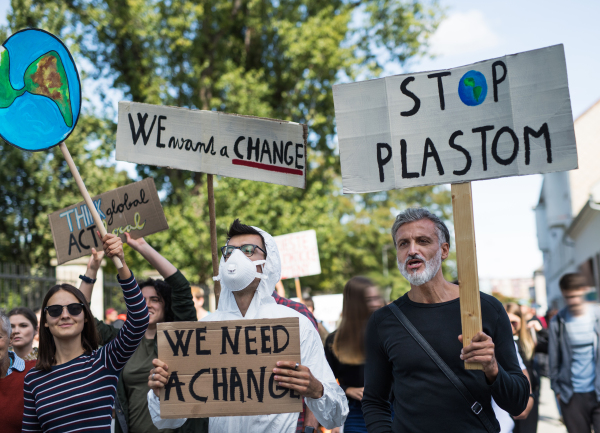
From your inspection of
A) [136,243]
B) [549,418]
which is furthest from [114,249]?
[549,418]

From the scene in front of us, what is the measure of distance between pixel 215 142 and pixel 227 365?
2.01 meters

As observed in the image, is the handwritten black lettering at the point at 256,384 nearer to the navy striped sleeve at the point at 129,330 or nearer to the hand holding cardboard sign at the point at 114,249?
the navy striped sleeve at the point at 129,330

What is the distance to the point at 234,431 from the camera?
309 centimetres

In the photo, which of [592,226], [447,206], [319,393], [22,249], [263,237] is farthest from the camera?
[447,206]

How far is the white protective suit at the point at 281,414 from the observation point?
3.01 meters

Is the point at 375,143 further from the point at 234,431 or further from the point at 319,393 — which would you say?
the point at 234,431

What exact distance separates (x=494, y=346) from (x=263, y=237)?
4.48 ft

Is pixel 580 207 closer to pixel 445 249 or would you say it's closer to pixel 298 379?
pixel 445 249

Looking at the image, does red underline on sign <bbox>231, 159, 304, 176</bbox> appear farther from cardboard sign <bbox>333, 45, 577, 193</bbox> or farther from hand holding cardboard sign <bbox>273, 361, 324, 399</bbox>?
hand holding cardboard sign <bbox>273, 361, 324, 399</bbox>

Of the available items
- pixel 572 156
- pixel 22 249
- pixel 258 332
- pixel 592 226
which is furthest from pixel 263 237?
pixel 592 226

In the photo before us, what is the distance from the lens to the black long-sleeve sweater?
2723 millimetres

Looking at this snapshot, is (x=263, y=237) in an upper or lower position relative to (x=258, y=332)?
upper

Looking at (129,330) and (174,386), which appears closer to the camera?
(174,386)

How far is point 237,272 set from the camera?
3.24 m
